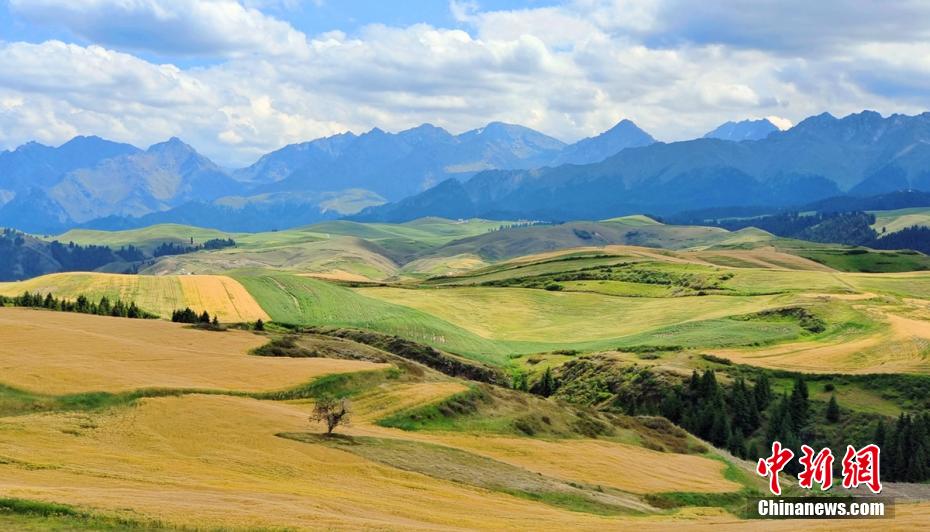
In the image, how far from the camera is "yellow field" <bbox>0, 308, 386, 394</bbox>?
3351 inches

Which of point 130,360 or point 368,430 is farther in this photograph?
point 130,360

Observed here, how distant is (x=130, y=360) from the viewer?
99438mm

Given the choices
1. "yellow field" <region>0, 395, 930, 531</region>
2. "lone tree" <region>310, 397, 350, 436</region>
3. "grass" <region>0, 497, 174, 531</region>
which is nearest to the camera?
"grass" <region>0, 497, 174, 531</region>

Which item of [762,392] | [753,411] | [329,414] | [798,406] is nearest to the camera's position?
[329,414]

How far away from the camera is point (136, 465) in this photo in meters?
60.2

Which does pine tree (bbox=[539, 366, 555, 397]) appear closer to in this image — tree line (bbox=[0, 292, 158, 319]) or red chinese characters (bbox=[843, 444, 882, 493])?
tree line (bbox=[0, 292, 158, 319])

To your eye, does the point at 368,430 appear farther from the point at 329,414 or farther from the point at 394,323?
the point at 394,323

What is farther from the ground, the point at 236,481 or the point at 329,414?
the point at 329,414

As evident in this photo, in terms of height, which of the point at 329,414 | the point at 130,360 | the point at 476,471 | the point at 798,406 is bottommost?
the point at 798,406

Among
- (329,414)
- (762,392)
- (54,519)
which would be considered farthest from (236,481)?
(762,392)

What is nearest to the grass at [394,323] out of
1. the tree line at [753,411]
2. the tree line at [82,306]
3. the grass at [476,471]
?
the tree line at [753,411]

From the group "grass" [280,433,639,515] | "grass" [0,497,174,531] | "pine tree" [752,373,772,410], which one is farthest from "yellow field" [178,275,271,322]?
"grass" [0,497,174,531]

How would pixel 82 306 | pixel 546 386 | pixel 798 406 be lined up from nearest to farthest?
1. pixel 798 406
2. pixel 546 386
3. pixel 82 306

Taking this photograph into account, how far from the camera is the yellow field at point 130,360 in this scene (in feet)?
279
